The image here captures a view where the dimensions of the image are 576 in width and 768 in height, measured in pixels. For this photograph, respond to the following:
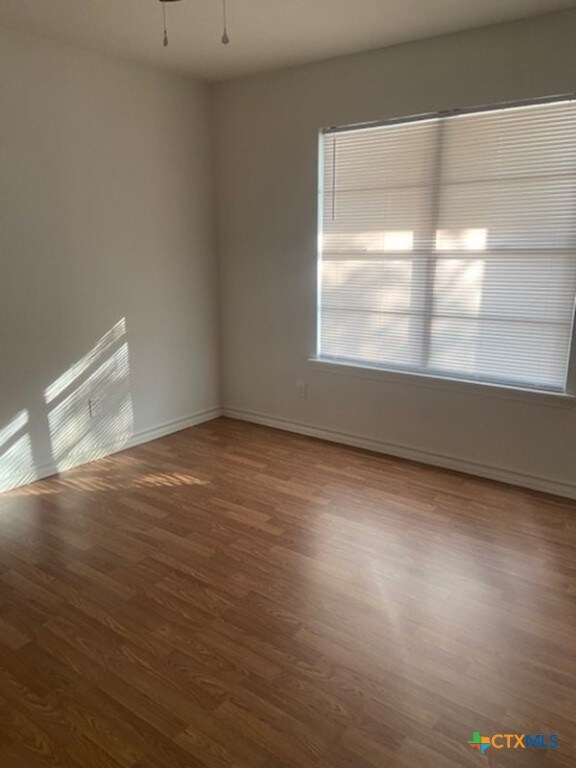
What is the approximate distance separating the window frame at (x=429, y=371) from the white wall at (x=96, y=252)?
3.33 ft

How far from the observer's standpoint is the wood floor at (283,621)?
1618 millimetres

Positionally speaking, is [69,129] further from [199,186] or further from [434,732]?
[434,732]

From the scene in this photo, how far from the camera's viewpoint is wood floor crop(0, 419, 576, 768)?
1.62 metres

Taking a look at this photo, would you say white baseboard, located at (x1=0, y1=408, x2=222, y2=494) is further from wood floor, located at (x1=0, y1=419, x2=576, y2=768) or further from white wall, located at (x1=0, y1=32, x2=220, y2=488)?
wood floor, located at (x1=0, y1=419, x2=576, y2=768)

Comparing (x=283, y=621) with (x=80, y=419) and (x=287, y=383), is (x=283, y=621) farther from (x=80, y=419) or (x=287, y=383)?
(x=287, y=383)

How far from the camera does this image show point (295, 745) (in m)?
1.59

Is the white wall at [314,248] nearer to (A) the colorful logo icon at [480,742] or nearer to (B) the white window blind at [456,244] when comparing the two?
(B) the white window blind at [456,244]

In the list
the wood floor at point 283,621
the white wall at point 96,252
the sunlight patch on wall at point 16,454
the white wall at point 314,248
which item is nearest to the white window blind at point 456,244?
the white wall at point 314,248

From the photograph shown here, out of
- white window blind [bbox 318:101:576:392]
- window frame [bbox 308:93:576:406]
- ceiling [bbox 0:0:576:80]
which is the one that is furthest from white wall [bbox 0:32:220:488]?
white window blind [bbox 318:101:576:392]

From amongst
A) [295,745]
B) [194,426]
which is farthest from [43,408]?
[295,745]

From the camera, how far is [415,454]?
3.71 metres

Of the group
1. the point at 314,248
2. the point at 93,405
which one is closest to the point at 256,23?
the point at 314,248

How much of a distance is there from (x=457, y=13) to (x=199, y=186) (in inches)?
84.8

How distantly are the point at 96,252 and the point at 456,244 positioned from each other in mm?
2313
